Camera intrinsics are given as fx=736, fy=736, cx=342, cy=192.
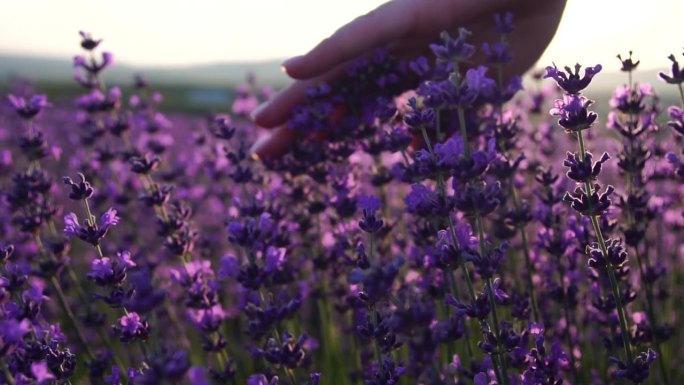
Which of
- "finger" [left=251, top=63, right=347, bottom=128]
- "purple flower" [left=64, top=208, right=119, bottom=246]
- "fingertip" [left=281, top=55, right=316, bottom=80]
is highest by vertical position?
"fingertip" [left=281, top=55, right=316, bottom=80]

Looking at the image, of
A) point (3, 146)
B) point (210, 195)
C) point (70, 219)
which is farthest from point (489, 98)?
point (3, 146)

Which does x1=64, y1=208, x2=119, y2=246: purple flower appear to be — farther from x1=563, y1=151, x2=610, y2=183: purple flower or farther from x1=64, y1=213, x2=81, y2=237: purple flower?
x1=563, y1=151, x2=610, y2=183: purple flower

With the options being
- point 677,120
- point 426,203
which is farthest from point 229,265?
point 677,120

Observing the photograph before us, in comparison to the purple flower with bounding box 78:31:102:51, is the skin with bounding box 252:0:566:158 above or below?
below

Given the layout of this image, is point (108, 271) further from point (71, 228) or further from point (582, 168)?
point (582, 168)

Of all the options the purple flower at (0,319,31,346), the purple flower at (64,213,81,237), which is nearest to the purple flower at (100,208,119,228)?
the purple flower at (64,213,81,237)

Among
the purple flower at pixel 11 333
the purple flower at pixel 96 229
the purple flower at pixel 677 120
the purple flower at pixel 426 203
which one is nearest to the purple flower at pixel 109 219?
the purple flower at pixel 96 229
